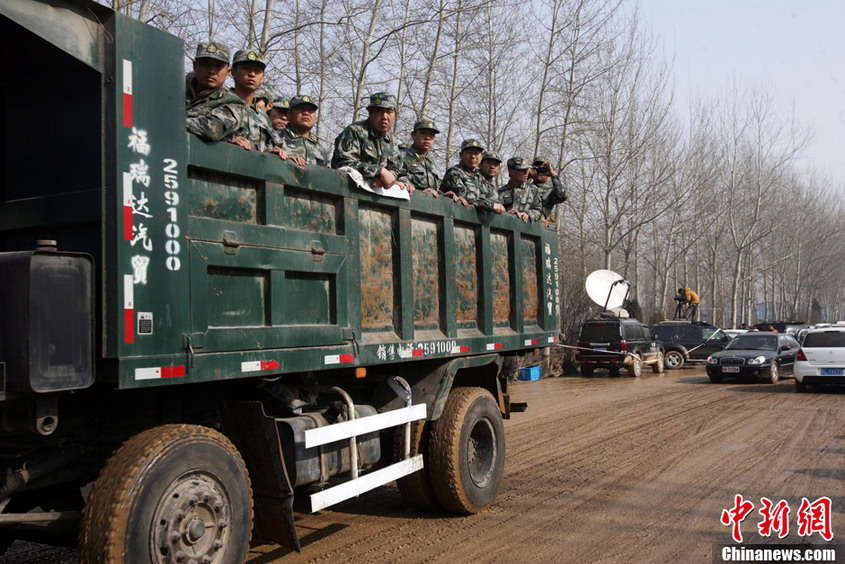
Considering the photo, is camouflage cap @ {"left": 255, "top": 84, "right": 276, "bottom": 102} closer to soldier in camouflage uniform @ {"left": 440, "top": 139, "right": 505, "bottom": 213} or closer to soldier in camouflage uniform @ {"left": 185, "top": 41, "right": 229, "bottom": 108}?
soldier in camouflage uniform @ {"left": 440, "top": 139, "right": 505, "bottom": 213}

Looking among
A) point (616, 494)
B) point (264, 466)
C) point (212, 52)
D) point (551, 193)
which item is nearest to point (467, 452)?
point (616, 494)

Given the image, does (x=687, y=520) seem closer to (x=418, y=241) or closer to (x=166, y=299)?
(x=418, y=241)

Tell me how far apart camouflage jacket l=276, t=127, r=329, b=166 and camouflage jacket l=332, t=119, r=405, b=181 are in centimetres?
38

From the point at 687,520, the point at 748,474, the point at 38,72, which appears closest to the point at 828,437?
the point at 748,474

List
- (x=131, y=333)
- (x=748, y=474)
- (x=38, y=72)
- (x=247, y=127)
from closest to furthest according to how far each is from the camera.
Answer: (x=131, y=333)
(x=38, y=72)
(x=247, y=127)
(x=748, y=474)

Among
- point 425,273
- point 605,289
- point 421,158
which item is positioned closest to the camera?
point 425,273

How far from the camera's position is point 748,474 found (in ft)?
26.9

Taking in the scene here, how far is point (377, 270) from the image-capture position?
19.2ft

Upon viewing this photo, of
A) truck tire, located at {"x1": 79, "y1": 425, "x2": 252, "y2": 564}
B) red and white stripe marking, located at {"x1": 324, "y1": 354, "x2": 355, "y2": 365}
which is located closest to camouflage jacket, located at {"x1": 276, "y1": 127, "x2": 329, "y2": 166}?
red and white stripe marking, located at {"x1": 324, "y1": 354, "x2": 355, "y2": 365}

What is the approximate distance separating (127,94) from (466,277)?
3.73 metres

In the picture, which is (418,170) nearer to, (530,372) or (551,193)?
(551,193)

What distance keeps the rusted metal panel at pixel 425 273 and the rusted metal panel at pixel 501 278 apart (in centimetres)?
94

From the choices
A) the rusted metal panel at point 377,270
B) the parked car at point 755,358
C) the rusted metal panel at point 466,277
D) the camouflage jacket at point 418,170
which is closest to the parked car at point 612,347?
Result: the parked car at point 755,358

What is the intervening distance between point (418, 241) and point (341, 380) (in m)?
1.33
